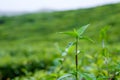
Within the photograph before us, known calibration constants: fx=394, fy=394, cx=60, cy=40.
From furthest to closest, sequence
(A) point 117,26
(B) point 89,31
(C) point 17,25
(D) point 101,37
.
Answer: (C) point 17,25 → (B) point 89,31 → (A) point 117,26 → (D) point 101,37

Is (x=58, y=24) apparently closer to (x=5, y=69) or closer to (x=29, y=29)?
(x=29, y=29)

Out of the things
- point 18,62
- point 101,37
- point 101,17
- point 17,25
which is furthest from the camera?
point 17,25

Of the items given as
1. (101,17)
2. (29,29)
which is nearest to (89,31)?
(101,17)

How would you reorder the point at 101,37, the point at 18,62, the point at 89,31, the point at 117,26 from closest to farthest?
the point at 101,37, the point at 18,62, the point at 117,26, the point at 89,31

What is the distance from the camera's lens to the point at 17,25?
40.2 m

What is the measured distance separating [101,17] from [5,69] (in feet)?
86.7

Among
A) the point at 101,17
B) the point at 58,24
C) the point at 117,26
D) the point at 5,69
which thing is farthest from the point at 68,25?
the point at 5,69

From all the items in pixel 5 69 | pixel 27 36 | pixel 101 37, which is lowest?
pixel 27 36

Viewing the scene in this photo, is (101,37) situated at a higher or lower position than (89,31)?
higher

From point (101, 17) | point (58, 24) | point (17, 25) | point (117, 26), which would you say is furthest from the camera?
point (17, 25)

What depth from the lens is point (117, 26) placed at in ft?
86.1

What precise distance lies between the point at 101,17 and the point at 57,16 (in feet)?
26.0

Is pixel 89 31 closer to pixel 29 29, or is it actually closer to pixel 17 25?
pixel 29 29

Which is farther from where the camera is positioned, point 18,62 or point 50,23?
point 50,23
